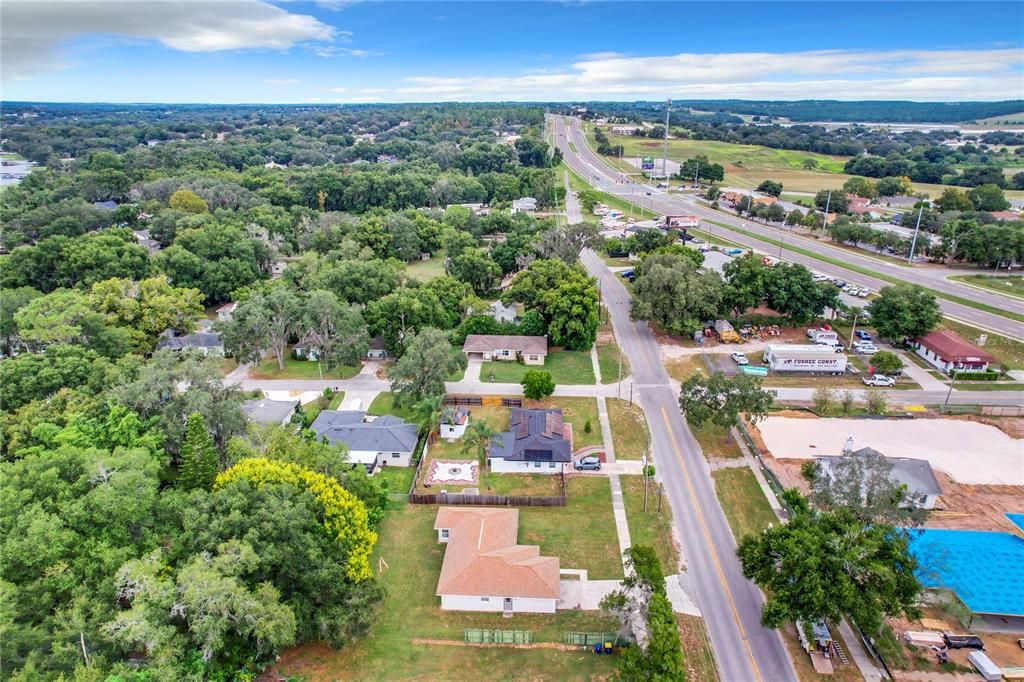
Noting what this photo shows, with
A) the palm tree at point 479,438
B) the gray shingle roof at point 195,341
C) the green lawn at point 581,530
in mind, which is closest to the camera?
the green lawn at point 581,530

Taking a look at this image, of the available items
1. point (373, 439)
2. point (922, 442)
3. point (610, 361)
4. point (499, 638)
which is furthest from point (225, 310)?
point (922, 442)

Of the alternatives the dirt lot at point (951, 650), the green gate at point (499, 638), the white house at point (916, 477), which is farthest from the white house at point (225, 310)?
the dirt lot at point (951, 650)

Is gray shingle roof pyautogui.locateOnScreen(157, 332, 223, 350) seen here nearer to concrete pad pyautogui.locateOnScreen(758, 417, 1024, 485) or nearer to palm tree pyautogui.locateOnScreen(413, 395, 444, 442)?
palm tree pyautogui.locateOnScreen(413, 395, 444, 442)

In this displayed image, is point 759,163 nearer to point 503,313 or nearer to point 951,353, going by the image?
point 951,353

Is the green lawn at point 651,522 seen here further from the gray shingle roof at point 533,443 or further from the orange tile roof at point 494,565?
the orange tile roof at point 494,565

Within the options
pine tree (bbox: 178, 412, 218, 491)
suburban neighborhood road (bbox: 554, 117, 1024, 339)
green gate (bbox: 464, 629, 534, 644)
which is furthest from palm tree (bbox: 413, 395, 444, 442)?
suburban neighborhood road (bbox: 554, 117, 1024, 339)
